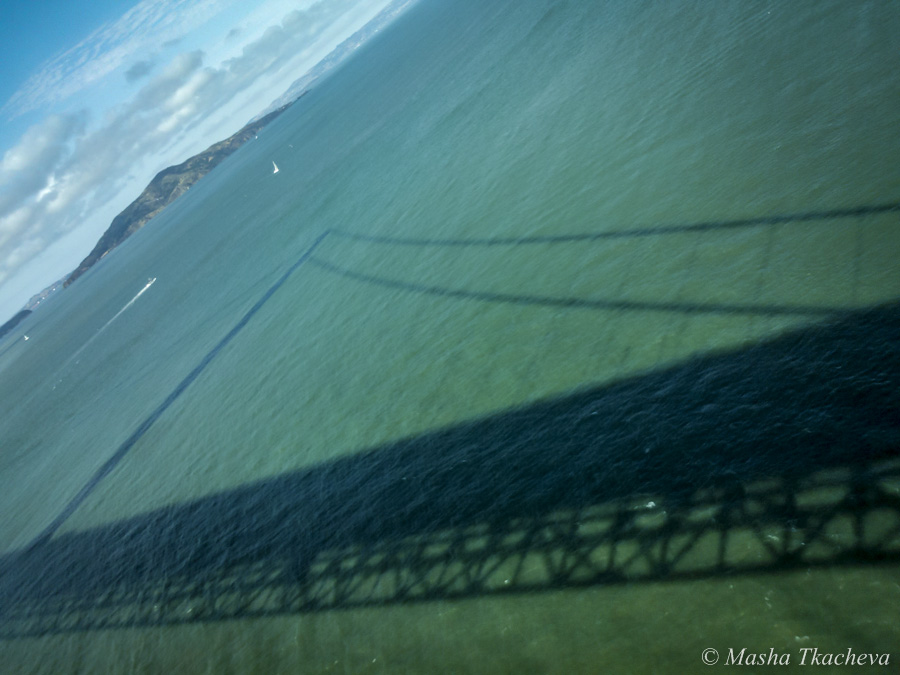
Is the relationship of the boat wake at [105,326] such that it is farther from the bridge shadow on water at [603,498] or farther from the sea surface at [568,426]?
the bridge shadow on water at [603,498]

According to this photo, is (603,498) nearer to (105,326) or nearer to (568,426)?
(568,426)

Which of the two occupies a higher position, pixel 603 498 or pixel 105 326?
pixel 105 326

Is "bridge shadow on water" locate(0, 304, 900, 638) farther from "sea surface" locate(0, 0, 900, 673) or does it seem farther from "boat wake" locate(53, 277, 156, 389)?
"boat wake" locate(53, 277, 156, 389)

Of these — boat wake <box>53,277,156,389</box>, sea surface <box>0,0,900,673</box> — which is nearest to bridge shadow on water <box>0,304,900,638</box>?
sea surface <box>0,0,900,673</box>

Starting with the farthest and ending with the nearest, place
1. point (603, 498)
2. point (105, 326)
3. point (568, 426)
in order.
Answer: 1. point (105, 326)
2. point (568, 426)
3. point (603, 498)

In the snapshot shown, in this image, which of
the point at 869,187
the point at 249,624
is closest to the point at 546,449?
the point at 249,624

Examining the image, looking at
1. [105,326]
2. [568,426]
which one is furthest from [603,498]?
[105,326]

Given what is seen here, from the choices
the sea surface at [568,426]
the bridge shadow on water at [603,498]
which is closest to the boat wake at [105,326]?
the sea surface at [568,426]
